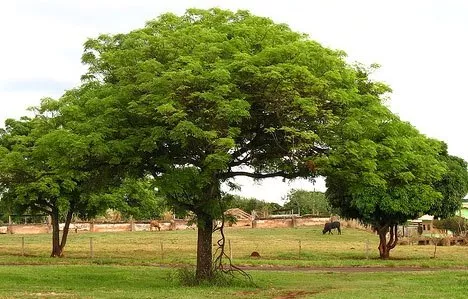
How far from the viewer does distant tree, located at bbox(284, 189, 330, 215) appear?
403 ft

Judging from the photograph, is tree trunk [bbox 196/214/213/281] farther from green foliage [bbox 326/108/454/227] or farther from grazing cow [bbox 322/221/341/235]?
grazing cow [bbox 322/221/341/235]

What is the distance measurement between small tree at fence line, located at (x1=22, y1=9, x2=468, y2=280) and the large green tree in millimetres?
37

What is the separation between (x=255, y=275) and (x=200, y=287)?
259 inches

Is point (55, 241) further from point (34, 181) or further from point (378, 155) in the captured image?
point (378, 155)

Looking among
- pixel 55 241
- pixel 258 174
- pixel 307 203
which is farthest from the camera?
pixel 307 203

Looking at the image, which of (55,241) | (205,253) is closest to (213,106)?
(205,253)

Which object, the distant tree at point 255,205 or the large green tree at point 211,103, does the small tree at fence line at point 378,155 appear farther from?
the distant tree at point 255,205

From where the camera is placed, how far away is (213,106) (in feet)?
70.0

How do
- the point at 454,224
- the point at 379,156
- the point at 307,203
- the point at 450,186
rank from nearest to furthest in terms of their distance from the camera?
the point at 379,156, the point at 450,186, the point at 454,224, the point at 307,203

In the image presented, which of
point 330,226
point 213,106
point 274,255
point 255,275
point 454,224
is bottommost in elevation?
point 255,275

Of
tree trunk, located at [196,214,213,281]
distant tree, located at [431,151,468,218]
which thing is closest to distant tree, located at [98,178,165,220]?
distant tree, located at [431,151,468,218]

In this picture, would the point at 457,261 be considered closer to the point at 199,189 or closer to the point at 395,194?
the point at 395,194

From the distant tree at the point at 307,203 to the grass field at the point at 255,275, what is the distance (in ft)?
229

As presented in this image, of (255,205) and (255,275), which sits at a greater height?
(255,205)
